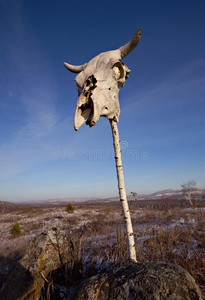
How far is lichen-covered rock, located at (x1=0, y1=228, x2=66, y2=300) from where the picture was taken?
2.75 meters

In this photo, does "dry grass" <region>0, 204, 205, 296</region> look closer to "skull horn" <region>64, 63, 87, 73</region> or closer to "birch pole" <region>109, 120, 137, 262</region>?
"birch pole" <region>109, 120, 137, 262</region>

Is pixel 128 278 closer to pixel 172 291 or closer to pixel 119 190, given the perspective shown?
pixel 172 291

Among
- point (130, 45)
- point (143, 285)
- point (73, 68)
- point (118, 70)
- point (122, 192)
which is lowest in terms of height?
point (143, 285)

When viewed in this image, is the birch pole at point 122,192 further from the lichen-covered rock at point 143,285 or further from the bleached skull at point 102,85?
the lichen-covered rock at point 143,285

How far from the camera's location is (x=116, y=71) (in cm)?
266

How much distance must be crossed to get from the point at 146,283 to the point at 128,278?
0.63 ft

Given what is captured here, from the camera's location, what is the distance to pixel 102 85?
7.84 feet

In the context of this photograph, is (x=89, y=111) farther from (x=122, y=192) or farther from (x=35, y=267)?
(x=35, y=267)

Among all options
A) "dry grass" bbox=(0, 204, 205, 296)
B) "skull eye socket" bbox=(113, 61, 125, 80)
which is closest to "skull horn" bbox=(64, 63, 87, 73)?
"skull eye socket" bbox=(113, 61, 125, 80)

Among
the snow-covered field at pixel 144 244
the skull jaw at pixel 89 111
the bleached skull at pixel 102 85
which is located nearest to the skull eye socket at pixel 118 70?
the bleached skull at pixel 102 85

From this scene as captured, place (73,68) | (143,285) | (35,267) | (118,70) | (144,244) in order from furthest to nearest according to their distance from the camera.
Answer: (144,244)
(73,68)
(35,267)
(118,70)
(143,285)

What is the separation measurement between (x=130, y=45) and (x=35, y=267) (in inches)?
173

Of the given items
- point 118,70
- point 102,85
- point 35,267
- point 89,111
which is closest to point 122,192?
point 89,111

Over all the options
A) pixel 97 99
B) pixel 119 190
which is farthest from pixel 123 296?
pixel 97 99
